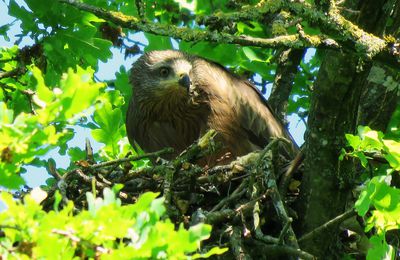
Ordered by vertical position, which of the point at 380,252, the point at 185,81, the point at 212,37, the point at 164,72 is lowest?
the point at 380,252

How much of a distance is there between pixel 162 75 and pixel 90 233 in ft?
18.3

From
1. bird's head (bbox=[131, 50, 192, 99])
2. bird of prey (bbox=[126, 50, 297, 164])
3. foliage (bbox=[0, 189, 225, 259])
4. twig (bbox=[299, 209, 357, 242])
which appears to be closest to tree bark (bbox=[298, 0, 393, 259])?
twig (bbox=[299, 209, 357, 242])

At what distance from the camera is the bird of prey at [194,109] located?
8.19 metres

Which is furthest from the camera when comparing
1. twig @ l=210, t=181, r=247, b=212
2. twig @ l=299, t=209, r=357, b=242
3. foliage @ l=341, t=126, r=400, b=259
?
twig @ l=210, t=181, r=247, b=212

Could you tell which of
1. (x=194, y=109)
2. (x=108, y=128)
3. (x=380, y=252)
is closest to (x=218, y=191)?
(x=380, y=252)

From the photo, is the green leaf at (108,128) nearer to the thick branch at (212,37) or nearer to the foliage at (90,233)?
the thick branch at (212,37)

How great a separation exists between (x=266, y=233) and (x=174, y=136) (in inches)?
103

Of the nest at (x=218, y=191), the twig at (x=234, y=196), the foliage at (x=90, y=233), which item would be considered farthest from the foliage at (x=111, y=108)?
the twig at (x=234, y=196)

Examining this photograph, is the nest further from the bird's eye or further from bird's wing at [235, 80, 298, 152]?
the bird's eye

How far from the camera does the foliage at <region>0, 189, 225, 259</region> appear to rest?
353cm

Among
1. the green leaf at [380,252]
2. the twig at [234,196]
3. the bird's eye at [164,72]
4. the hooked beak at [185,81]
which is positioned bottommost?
the green leaf at [380,252]

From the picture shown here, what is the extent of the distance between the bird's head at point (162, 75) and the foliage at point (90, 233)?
4.84 m

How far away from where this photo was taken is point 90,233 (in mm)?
3605

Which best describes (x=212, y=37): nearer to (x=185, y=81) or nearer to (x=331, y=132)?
(x=331, y=132)
